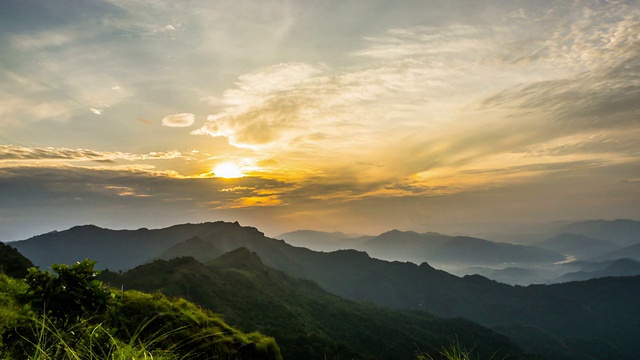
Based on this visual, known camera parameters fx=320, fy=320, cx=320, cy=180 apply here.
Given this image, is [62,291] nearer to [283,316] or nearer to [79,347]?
[79,347]

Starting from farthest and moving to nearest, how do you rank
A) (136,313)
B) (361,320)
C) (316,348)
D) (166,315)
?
(361,320) → (316,348) → (166,315) → (136,313)

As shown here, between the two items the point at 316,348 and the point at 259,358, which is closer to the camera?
the point at 259,358

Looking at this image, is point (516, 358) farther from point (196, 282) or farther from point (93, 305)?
point (93, 305)

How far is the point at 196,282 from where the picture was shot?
139m

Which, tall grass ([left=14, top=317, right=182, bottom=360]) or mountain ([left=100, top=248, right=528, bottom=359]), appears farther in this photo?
mountain ([left=100, top=248, right=528, bottom=359])

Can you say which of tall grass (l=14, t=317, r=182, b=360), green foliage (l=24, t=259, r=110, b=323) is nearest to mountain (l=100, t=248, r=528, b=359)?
green foliage (l=24, t=259, r=110, b=323)

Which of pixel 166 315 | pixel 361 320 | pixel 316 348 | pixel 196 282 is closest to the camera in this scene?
pixel 166 315

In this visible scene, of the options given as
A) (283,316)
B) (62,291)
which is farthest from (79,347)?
(283,316)

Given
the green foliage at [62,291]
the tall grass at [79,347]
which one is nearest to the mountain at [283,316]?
the green foliage at [62,291]

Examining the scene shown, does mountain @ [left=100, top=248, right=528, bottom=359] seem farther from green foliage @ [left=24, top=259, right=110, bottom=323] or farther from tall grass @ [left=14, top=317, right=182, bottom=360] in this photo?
tall grass @ [left=14, top=317, right=182, bottom=360]

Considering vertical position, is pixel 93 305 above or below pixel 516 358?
above

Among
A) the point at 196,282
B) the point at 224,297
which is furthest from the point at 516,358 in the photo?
the point at 196,282

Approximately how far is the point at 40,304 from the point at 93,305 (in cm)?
103

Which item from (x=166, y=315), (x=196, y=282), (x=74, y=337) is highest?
(x=74, y=337)
